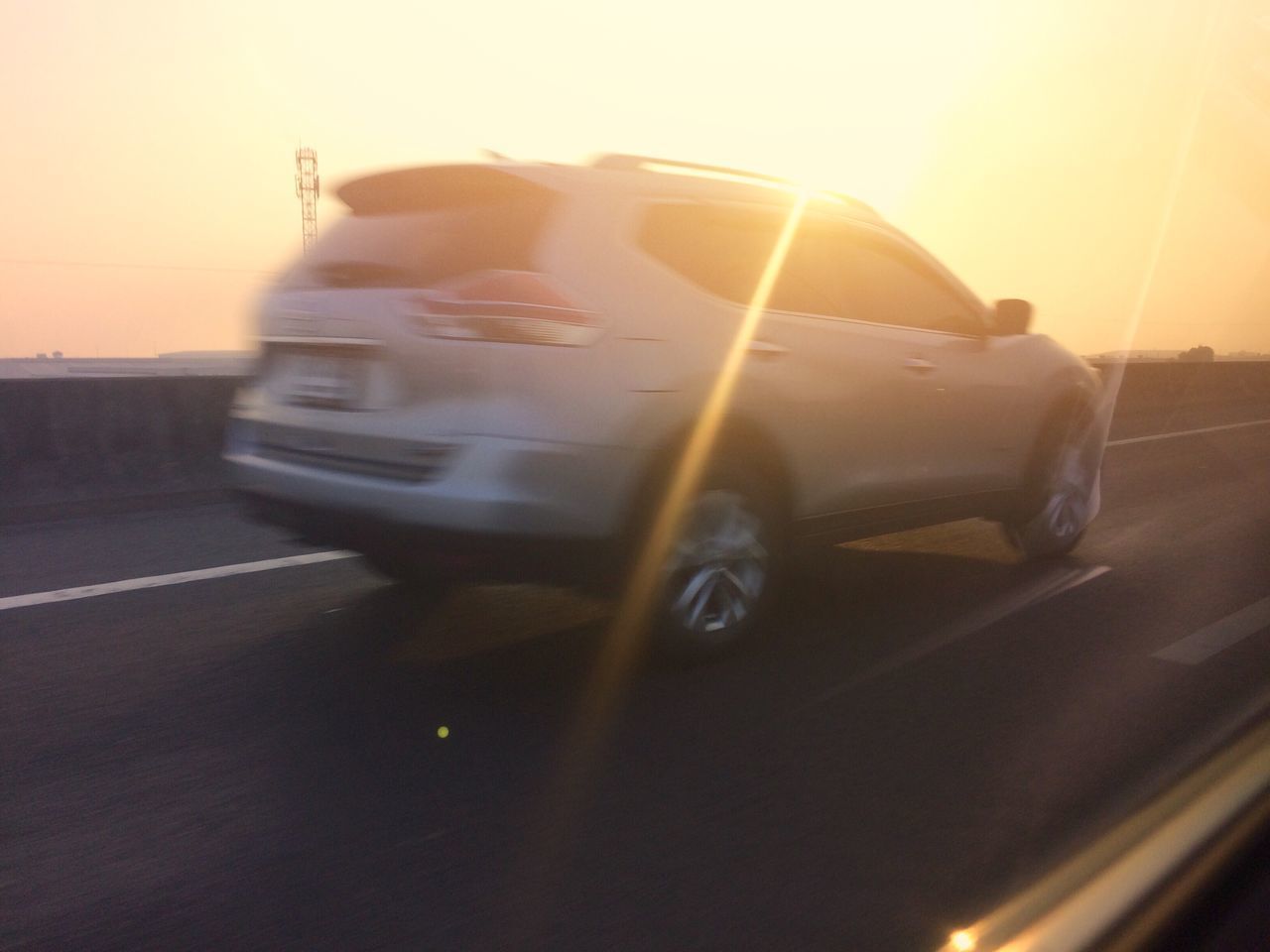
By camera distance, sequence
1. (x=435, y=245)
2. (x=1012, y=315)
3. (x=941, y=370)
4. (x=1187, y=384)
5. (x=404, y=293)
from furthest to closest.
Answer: (x=1187, y=384), (x=1012, y=315), (x=941, y=370), (x=435, y=245), (x=404, y=293)

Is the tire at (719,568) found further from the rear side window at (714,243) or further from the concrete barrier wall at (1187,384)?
the concrete barrier wall at (1187,384)

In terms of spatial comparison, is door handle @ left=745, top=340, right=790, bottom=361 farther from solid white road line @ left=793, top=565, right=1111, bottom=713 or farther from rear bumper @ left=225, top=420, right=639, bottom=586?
solid white road line @ left=793, top=565, right=1111, bottom=713

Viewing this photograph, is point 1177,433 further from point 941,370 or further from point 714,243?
point 714,243

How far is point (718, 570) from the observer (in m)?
4.83

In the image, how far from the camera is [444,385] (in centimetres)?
420

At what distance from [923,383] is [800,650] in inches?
54.7

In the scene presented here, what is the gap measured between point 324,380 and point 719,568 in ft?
5.29

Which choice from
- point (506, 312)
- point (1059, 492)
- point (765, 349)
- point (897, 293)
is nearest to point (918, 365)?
point (897, 293)

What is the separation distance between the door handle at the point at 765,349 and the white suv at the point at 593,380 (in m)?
0.01

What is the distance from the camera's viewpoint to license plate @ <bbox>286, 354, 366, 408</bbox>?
14.5ft

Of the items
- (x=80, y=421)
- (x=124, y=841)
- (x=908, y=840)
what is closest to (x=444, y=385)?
(x=124, y=841)

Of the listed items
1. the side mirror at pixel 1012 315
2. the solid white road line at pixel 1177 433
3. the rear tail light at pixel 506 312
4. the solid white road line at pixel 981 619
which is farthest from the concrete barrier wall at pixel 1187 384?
the rear tail light at pixel 506 312

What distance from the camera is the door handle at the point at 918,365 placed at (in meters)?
→ 5.57

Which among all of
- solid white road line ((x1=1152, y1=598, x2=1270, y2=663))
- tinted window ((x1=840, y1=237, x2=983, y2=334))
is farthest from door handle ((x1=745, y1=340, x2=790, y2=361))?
solid white road line ((x1=1152, y1=598, x2=1270, y2=663))
